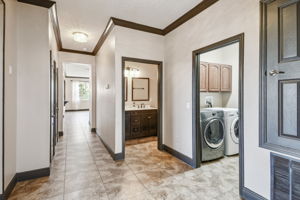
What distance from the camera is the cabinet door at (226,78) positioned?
3.83m

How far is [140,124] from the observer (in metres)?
4.65

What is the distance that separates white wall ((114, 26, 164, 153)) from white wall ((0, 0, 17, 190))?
155cm

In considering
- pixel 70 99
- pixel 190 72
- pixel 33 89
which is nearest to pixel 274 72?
pixel 190 72

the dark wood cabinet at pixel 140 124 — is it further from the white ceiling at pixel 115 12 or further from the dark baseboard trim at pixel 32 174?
the white ceiling at pixel 115 12

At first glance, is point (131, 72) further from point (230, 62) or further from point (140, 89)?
point (230, 62)

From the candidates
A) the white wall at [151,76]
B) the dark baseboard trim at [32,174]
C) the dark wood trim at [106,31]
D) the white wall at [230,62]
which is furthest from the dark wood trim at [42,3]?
the white wall at [230,62]

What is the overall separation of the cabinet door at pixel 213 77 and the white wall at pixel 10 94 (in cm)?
357

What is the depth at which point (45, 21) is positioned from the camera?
96.4 inches

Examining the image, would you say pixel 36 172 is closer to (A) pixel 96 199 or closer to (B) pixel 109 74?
(A) pixel 96 199

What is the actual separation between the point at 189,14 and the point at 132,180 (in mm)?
2973

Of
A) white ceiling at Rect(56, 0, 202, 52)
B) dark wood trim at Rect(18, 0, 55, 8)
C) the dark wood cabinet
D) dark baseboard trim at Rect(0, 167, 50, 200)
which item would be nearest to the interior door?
white ceiling at Rect(56, 0, 202, 52)

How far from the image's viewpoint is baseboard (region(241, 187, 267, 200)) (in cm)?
179

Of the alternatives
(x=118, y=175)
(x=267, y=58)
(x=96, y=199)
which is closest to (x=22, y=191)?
(x=96, y=199)

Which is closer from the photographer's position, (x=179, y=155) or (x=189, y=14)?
(x=189, y=14)
